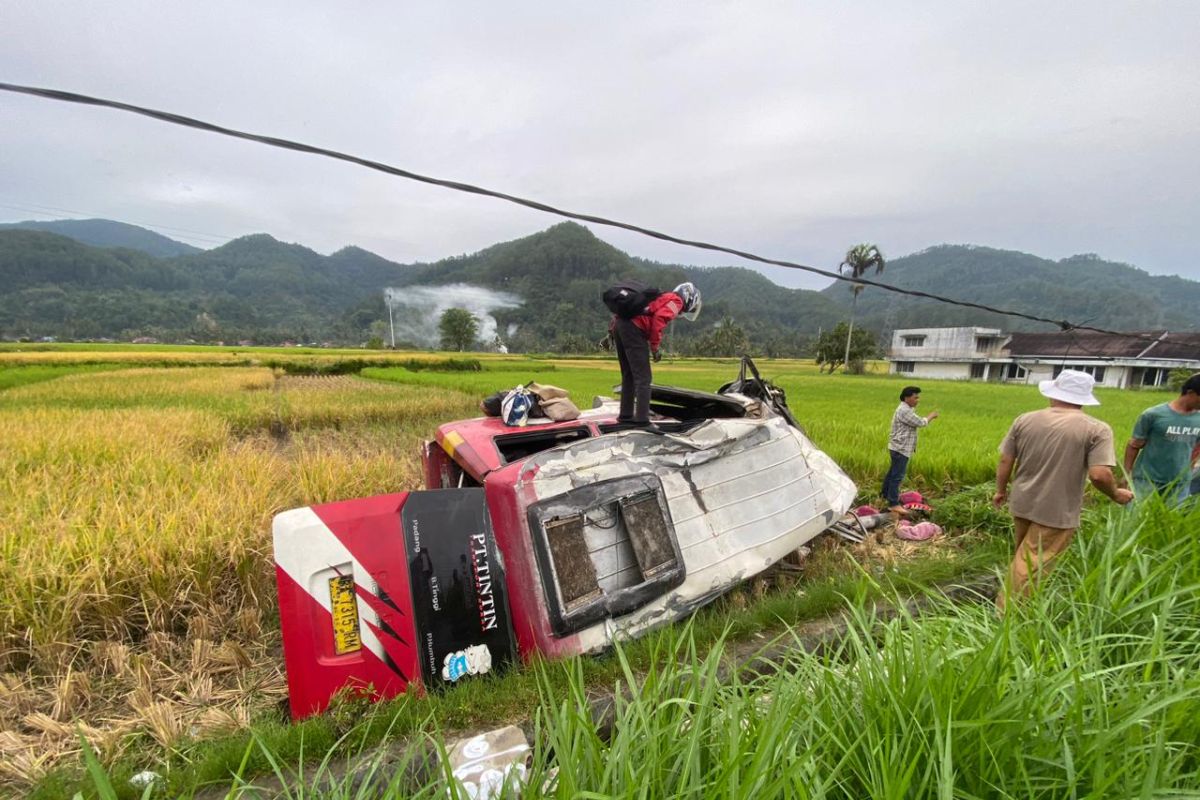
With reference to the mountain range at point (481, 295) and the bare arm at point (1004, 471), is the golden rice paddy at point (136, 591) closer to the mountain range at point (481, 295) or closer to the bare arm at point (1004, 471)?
the bare arm at point (1004, 471)

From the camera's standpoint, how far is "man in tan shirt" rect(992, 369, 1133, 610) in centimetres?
289

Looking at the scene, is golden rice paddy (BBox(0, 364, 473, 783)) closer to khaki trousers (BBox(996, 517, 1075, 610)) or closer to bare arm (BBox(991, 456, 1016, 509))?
khaki trousers (BBox(996, 517, 1075, 610))

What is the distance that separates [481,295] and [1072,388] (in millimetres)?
128198

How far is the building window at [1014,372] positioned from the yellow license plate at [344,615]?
4701cm

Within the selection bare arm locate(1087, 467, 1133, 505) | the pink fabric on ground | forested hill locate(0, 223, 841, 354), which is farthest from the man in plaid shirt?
forested hill locate(0, 223, 841, 354)

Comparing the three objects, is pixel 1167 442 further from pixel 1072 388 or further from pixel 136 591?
pixel 136 591

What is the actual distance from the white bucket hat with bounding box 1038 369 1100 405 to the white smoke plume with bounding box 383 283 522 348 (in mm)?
90859

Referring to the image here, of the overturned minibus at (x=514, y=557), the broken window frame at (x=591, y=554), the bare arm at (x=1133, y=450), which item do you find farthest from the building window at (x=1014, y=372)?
the broken window frame at (x=591, y=554)

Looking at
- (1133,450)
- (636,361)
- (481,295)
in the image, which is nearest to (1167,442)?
(1133,450)

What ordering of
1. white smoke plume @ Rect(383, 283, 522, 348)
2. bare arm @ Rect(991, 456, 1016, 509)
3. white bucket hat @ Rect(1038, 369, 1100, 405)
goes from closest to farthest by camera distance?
white bucket hat @ Rect(1038, 369, 1100, 405), bare arm @ Rect(991, 456, 1016, 509), white smoke plume @ Rect(383, 283, 522, 348)

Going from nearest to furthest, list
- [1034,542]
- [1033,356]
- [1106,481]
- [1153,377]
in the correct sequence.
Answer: [1106,481], [1034,542], [1153,377], [1033,356]

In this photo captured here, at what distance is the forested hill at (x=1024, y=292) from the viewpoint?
303 feet

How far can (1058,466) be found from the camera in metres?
2.95

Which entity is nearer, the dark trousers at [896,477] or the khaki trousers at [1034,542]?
the khaki trousers at [1034,542]
